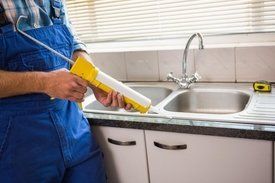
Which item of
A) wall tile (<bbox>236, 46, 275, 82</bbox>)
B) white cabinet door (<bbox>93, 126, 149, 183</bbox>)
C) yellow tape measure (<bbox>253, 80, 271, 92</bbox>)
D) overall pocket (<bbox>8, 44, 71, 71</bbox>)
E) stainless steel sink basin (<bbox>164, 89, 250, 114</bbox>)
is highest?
overall pocket (<bbox>8, 44, 71, 71</bbox>)

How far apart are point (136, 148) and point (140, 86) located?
19.6 inches

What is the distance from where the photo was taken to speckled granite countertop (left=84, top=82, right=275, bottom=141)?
99 centimetres

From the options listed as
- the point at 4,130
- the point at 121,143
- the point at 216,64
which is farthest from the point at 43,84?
the point at 216,64

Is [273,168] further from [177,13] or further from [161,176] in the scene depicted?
[177,13]

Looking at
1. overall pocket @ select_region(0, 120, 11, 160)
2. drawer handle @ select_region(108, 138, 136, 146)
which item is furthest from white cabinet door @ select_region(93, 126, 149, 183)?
overall pocket @ select_region(0, 120, 11, 160)

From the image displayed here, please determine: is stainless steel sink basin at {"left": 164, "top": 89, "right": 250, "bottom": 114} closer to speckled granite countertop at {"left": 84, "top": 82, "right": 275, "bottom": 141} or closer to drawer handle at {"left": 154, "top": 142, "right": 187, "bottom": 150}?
speckled granite countertop at {"left": 84, "top": 82, "right": 275, "bottom": 141}

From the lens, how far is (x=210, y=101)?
4.92 feet

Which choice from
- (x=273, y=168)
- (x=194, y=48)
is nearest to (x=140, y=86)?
(x=194, y=48)

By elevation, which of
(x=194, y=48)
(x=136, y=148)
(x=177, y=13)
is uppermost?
(x=177, y=13)

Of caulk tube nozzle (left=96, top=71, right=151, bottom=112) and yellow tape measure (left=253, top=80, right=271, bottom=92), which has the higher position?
caulk tube nozzle (left=96, top=71, right=151, bottom=112)

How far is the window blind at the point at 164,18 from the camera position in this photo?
1.49m

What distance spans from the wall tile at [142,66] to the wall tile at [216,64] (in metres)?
0.23

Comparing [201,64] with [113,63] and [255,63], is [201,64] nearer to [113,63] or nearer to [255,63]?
[255,63]

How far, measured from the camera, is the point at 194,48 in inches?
60.6
